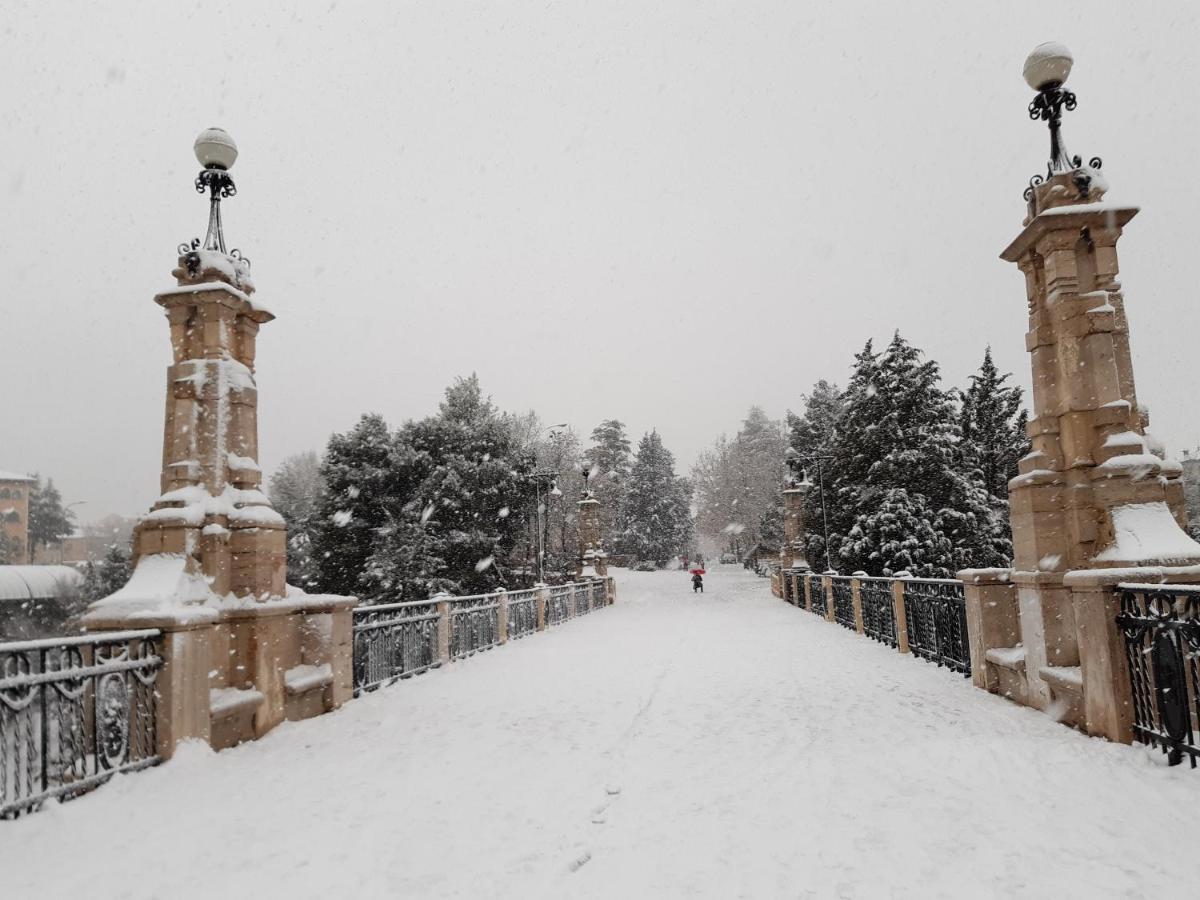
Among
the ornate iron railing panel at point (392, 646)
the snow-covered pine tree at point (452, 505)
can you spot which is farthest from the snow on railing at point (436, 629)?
the snow-covered pine tree at point (452, 505)

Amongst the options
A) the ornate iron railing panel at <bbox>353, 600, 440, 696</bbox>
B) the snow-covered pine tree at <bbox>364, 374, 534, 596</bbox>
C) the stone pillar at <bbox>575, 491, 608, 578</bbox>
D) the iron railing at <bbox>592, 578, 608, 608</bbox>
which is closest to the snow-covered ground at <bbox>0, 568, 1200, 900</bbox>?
the ornate iron railing panel at <bbox>353, 600, 440, 696</bbox>

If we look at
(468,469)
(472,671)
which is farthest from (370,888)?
(468,469)

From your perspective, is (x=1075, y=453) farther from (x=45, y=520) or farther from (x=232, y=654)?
(x=45, y=520)

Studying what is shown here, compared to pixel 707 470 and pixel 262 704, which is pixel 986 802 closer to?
pixel 262 704

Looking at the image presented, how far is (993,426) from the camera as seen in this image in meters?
41.5

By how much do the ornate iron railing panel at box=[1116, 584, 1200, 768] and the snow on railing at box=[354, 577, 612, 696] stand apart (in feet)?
26.3

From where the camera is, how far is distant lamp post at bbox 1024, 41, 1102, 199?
24.4 ft

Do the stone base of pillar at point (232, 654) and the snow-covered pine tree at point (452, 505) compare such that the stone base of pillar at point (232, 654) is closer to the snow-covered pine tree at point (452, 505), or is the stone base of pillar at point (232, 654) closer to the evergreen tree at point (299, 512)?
the evergreen tree at point (299, 512)

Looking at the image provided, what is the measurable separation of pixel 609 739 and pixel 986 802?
2.95 m

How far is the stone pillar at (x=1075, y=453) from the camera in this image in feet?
21.5

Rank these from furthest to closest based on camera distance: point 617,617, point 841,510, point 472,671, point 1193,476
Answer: point 1193,476 < point 841,510 < point 617,617 < point 472,671

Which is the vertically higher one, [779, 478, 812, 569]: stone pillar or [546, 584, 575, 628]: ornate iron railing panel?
[779, 478, 812, 569]: stone pillar

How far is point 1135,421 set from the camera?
287 inches

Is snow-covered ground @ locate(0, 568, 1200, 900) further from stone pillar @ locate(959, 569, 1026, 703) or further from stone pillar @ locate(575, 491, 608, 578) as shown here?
stone pillar @ locate(575, 491, 608, 578)
